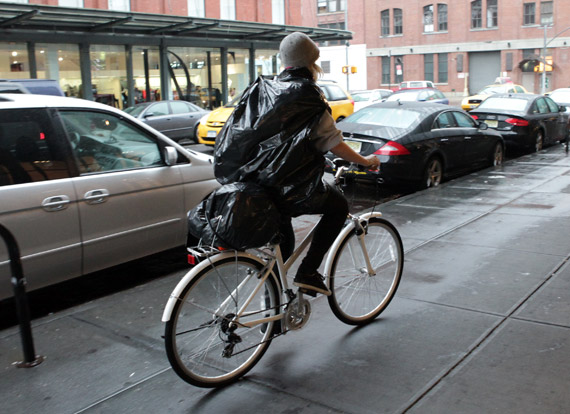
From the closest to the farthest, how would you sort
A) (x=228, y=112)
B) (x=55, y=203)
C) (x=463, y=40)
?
1. (x=55, y=203)
2. (x=228, y=112)
3. (x=463, y=40)

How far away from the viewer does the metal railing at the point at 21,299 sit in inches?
155

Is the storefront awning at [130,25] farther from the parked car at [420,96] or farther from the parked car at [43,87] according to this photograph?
the parked car at [43,87]

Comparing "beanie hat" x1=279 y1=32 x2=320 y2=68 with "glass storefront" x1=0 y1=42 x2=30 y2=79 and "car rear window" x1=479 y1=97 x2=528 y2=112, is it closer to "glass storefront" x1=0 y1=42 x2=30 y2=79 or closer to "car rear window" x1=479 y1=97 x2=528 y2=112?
"car rear window" x1=479 y1=97 x2=528 y2=112

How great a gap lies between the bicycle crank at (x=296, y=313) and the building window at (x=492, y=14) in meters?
65.6

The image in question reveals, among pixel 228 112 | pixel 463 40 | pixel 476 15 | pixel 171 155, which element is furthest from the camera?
pixel 463 40

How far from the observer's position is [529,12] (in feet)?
204

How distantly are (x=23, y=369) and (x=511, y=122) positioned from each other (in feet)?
47.6

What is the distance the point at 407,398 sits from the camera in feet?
11.7

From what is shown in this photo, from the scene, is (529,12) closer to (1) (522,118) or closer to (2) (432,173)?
(1) (522,118)

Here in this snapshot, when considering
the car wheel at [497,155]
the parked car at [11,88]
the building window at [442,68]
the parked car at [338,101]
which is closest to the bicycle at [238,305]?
the parked car at [11,88]

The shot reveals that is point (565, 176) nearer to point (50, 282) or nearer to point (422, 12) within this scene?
point (50, 282)

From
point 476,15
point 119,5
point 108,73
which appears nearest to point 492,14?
point 476,15

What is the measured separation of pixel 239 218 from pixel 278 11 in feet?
115

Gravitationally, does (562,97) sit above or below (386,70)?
below
